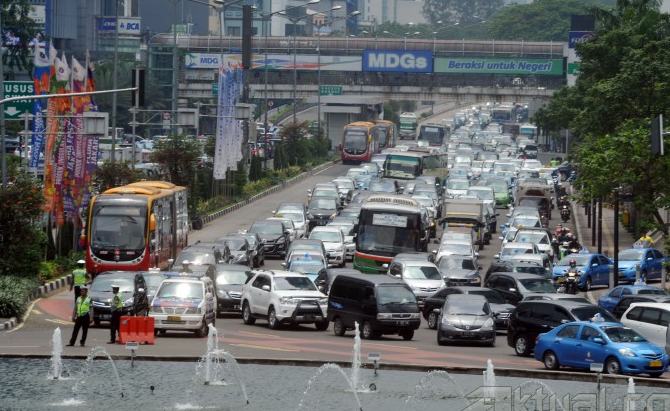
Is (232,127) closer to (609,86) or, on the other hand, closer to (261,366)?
(609,86)

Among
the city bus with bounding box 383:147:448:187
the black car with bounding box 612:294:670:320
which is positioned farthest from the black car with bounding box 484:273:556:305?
the city bus with bounding box 383:147:448:187

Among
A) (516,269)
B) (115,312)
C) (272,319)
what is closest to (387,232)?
(516,269)

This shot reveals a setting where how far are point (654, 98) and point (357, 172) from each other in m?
34.4

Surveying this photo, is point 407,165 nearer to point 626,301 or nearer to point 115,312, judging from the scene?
point 626,301

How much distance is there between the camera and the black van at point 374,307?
36375mm

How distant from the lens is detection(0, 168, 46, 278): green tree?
42812 mm

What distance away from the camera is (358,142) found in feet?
363

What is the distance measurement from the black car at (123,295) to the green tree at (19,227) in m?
5.62

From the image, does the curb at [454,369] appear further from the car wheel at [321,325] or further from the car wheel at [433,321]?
the car wheel at [433,321]

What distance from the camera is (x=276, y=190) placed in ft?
300

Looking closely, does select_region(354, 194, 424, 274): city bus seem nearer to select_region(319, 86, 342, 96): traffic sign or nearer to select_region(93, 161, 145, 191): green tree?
select_region(93, 161, 145, 191): green tree

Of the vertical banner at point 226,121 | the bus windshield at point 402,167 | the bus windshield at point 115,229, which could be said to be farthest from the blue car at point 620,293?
the bus windshield at point 402,167

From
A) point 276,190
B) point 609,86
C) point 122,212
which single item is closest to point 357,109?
point 276,190

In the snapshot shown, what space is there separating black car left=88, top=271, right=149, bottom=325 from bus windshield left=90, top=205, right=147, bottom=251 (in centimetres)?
739
